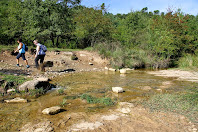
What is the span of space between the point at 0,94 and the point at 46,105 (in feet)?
6.59

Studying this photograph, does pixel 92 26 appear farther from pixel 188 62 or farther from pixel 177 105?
pixel 177 105

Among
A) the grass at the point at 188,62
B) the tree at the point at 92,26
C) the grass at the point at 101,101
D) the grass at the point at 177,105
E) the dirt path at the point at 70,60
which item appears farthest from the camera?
the tree at the point at 92,26

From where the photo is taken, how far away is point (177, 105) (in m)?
4.75

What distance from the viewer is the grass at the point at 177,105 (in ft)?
13.9

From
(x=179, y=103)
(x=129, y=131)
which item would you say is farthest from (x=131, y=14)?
(x=129, y=131)

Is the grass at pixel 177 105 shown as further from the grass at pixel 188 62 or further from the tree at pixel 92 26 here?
the tree at pixel 92 26

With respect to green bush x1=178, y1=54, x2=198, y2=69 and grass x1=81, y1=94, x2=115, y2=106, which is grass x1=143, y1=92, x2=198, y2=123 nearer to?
grass x1=81, y1=94, x2=115, y2=106

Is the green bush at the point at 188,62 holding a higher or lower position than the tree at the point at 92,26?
lower

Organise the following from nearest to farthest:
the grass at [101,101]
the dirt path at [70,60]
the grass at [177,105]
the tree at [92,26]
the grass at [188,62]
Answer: the grass at [177,105] → the grass at [101,101] → the dirt path at [70,60] → the grass at [188,62] → the tree at [92,26]

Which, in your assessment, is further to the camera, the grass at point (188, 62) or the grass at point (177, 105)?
the grass at point (188, 62)

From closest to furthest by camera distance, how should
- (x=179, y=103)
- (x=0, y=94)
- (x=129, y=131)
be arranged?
(x=129, y=131) → (x=179, y=103) → (x=0, y=94)

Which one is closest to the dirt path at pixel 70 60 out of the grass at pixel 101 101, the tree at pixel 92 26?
the tree at pixel 92 26

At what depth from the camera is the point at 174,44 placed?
1577cm

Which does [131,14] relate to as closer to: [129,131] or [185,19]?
[185,19]
